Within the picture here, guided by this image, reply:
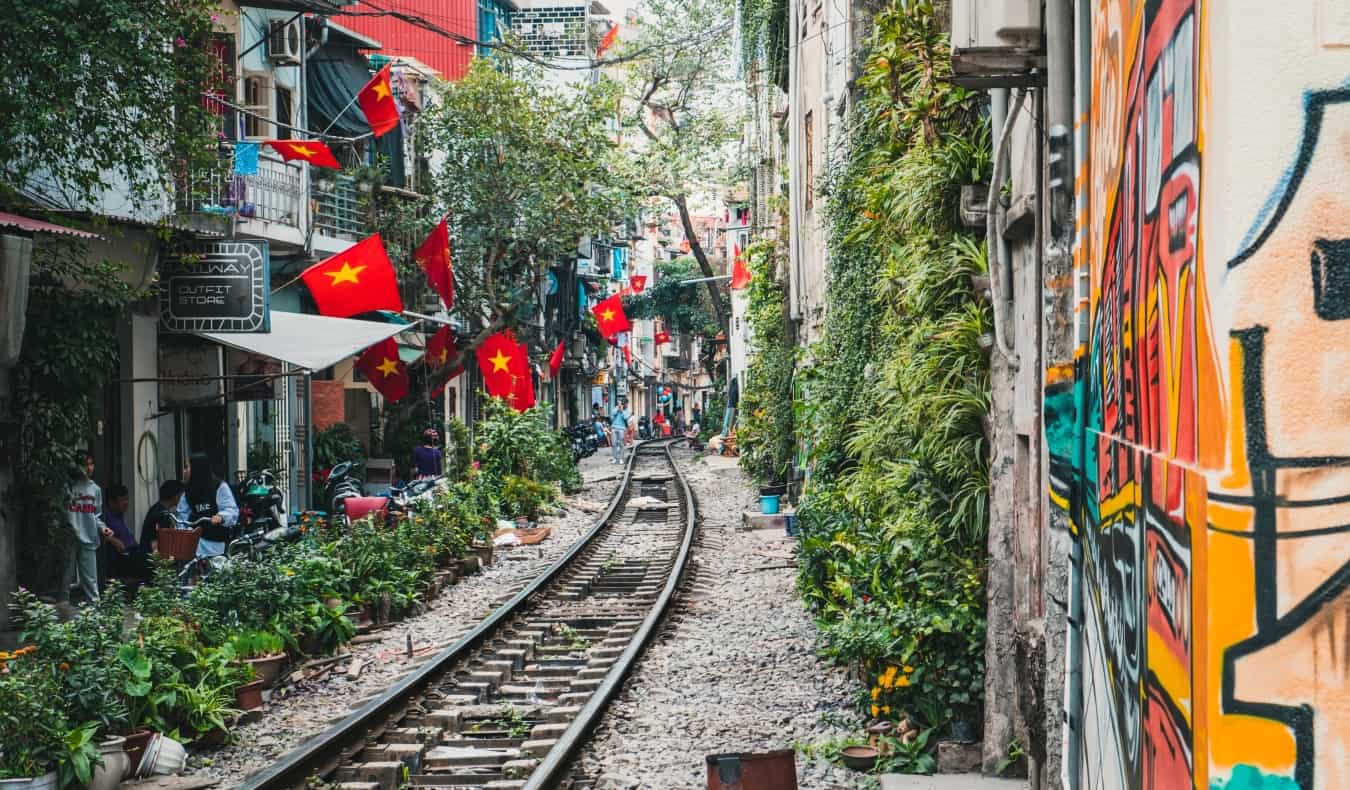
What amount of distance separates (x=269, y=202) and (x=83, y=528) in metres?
7.86

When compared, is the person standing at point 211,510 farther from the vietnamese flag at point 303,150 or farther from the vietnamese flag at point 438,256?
the vietnamese flag at point 438,256

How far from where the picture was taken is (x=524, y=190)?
90.3 ft

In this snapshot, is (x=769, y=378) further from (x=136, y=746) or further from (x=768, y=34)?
(x=136, y=746)

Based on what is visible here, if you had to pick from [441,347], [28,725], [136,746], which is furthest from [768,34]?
[28,725]

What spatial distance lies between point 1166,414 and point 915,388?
562cm

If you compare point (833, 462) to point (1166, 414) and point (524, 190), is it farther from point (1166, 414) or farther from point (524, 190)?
point (524, 190)

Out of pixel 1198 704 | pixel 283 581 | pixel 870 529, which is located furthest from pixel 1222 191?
pixel 283 581

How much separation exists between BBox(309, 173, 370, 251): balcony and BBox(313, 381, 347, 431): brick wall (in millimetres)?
2698

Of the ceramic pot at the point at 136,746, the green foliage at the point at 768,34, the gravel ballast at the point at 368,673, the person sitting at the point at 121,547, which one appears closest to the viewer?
the ceramic pot at the point at 136,746

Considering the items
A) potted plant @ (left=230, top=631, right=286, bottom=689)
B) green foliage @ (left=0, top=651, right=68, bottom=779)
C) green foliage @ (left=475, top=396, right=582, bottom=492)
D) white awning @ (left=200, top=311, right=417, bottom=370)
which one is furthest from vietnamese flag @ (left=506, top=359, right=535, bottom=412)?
green foliage @ (left=0, top=651, right=68, bottom=779)

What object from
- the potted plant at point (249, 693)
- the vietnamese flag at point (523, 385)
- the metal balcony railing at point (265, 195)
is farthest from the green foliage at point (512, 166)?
the potted plant at point (249, 693)

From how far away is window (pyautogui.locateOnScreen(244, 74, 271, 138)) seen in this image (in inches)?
764

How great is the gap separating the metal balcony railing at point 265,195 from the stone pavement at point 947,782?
37.3 ft

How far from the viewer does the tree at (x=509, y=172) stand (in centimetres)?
2708
